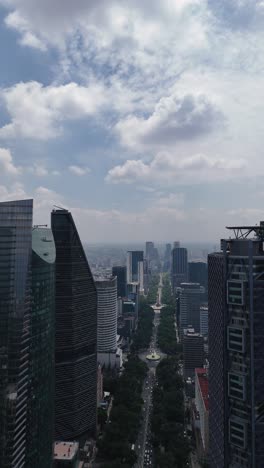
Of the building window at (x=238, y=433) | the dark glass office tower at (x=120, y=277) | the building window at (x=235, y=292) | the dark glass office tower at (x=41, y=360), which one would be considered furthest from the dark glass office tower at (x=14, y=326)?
the dark glass office tower at (x=120, y=277)

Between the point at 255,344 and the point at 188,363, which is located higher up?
the point at 255,344

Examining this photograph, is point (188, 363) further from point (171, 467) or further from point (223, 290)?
point (223, 290)

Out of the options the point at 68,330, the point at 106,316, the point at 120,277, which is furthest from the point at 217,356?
the point at 120,277

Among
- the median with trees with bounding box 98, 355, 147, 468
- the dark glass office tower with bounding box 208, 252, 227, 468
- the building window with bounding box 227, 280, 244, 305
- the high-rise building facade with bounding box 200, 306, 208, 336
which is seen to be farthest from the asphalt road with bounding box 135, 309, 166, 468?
the building window with bounding box 227, 280, 244, 305

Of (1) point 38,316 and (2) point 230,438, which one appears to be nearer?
(2) point 230,438

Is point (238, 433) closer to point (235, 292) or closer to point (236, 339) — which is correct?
point (236, 339)

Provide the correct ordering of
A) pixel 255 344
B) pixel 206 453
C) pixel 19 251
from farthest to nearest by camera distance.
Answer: pixel 206 453 < pixel 19 251 < pixel 255 344

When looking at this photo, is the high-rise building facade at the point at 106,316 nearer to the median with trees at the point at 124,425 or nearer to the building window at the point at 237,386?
the median with trees at the point at 124,425

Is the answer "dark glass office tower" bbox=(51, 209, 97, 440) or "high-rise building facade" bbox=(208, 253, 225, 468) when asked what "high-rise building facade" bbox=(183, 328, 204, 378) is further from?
"high-rise building facade" bbox=(208, 253, 225, 468)

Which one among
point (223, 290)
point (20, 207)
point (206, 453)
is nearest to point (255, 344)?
point (223, 290)
